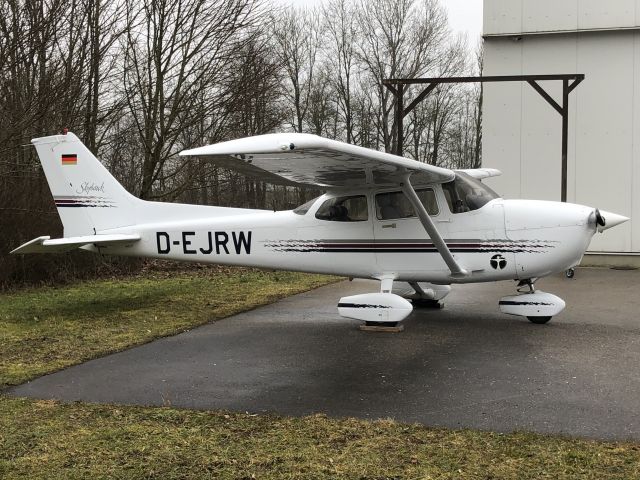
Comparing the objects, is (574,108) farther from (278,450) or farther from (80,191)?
(278,450)

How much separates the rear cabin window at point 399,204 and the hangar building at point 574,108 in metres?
9.72

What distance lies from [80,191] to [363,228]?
15.0ft

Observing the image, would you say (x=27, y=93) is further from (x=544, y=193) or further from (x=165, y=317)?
(x=544, y=193)

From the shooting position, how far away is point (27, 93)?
1153 cm

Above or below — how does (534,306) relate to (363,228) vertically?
below

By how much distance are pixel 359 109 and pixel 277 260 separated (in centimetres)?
3023

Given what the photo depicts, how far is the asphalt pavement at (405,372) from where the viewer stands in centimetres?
462

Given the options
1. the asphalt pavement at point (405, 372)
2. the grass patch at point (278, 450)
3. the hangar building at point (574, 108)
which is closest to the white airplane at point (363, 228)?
the asphalt pavement at point (405, 372)

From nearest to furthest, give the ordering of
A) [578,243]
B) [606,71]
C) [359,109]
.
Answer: [578,243] < [606,71] < [359,109]

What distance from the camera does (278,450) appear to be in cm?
383

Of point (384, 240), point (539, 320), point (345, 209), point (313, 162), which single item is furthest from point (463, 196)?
point (313, 162)

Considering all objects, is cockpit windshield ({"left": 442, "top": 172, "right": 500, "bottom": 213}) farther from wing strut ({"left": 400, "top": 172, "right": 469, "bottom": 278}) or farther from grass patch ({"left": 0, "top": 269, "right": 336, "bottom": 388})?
grass patch ({"left": 0, "top": 269, "right": 336, "bottom": 388})

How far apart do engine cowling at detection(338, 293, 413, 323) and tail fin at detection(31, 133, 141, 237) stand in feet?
13.1

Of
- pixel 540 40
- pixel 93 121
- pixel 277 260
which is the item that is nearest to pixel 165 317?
pixel 277 260
